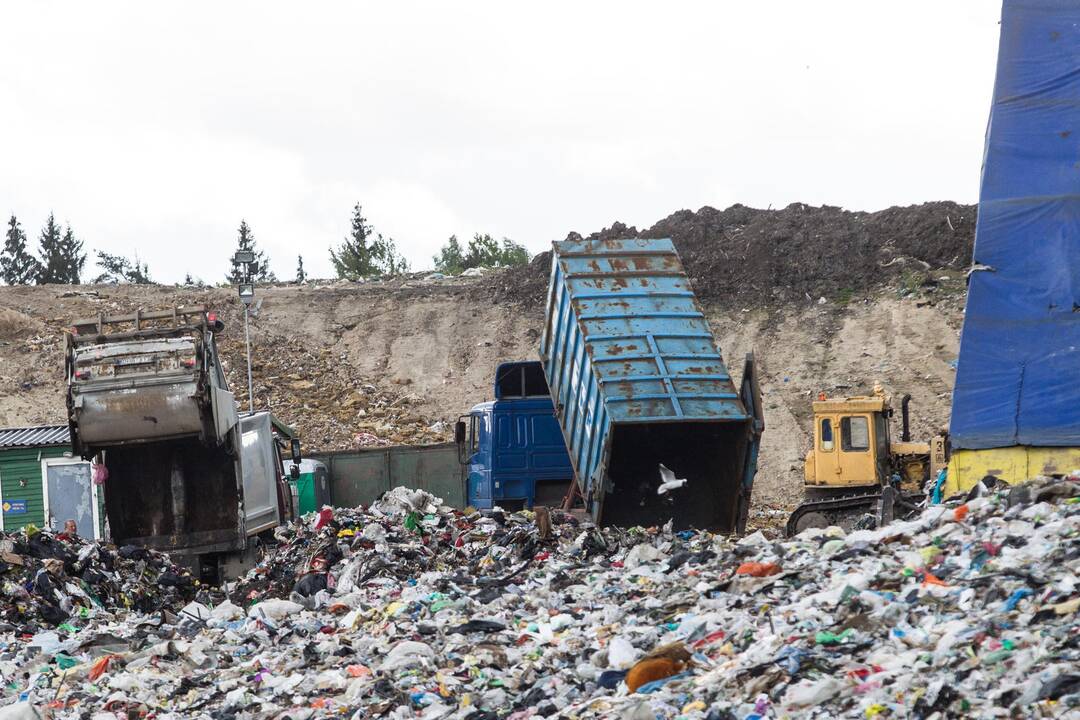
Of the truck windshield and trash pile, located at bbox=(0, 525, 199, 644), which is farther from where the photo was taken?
the truck windshield

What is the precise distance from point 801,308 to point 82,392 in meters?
21.3

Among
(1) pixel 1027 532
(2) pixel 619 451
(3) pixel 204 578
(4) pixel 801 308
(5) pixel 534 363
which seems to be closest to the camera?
(1) pixel 1027 532

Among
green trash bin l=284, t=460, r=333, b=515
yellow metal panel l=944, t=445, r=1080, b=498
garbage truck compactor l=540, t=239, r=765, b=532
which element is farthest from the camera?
green trash bin l=284, t=460, r=333, b=515

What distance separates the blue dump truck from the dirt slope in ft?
43.3

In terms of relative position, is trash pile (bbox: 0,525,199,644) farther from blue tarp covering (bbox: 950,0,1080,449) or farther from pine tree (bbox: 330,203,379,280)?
pine tree (bbox: 330,203,379,280)

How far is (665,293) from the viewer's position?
12.4 m

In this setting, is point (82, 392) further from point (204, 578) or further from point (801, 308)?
point (801, 308)

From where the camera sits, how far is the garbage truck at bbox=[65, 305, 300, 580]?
12.5 meters

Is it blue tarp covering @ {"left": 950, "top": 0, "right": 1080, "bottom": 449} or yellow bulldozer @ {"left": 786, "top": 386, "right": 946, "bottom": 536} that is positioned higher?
blue tarp covering @ {"left": 950, "top": 0, "right": 1080, "bottom": 449}

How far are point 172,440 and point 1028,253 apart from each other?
773 centimetres

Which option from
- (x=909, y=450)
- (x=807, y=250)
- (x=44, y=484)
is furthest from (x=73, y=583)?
(x=807, y=250)

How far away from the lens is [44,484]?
61.5 feet

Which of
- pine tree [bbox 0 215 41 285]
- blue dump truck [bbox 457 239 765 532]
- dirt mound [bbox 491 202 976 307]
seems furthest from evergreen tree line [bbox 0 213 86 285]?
blue dump truck [bbox 457 239 765 532]

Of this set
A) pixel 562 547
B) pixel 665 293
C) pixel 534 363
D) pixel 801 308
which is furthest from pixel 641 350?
pixel 801 308
